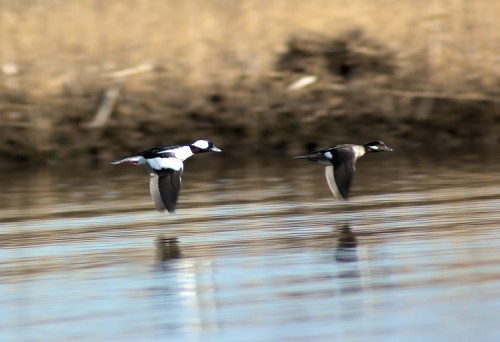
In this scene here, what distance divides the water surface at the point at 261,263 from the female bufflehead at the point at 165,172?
12.7 inches

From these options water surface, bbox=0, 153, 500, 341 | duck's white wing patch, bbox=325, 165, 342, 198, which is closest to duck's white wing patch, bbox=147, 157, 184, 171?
water surface, bbox=0, 153, 500, 341

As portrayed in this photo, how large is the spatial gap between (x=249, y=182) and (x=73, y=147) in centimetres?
611

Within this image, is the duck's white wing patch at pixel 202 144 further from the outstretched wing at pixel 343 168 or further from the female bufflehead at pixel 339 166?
the outstretched wing at pixel 343 168

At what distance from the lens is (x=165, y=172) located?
12844 mm

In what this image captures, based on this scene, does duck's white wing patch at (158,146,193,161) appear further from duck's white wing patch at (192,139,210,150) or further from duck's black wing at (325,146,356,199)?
duck's black wing at (325,146,356,199)

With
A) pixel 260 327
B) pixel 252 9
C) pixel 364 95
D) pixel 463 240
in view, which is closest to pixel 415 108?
pixel 364 95

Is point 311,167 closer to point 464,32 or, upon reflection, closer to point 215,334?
point 464,32

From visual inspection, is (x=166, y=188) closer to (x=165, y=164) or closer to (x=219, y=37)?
(x=165, y=164)

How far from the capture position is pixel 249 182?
17734mm

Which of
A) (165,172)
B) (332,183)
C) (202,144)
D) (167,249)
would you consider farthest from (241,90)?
(167,249)

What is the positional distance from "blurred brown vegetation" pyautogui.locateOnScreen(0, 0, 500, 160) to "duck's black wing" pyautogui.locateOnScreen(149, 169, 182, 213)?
32.4 ft

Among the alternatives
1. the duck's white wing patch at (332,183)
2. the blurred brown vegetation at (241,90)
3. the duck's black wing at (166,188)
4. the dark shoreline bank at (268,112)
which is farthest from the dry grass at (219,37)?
the duck's black wing at (166,188)

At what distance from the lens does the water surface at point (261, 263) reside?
787 centimetres

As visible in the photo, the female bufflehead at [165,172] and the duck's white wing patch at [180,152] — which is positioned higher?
the duck's white wing patch at [180,152]
